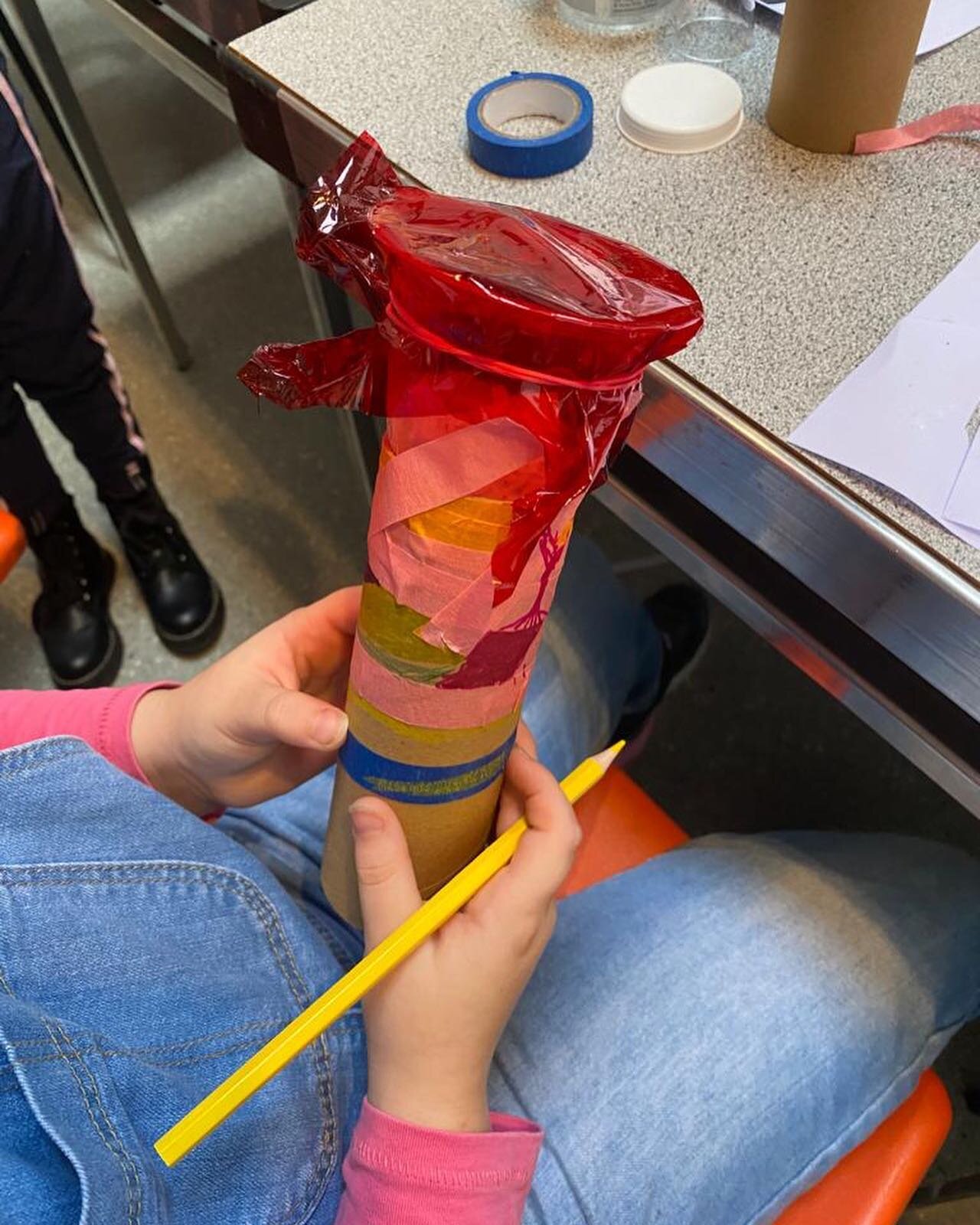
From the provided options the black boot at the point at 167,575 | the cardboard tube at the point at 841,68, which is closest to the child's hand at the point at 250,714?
the cardboard tube at the point at 841,68

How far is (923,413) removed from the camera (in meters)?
0.44

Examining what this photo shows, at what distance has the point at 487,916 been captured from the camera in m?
0.40

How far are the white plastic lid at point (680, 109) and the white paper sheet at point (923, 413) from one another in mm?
161

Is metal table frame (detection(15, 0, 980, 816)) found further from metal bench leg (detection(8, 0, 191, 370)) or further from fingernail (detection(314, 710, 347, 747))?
metal bench leg (detection(8, 0, 191, 370))

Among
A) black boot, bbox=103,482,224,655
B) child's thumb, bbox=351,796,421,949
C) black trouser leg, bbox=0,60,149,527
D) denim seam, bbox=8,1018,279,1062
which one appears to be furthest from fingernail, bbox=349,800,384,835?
black boot, bbox=103,482,224,655

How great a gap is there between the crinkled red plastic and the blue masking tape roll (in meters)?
0.20

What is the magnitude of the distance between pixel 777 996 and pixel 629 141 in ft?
1.53

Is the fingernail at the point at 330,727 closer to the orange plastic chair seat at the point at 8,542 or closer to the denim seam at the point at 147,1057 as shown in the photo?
the denim seam at the point at 147,1057

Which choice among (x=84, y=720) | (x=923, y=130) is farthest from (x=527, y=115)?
(x=84, y=720)

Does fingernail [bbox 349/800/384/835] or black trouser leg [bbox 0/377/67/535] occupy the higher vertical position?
fingernail [bbox 349/800/384/835]

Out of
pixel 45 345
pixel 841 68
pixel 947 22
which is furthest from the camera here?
pixel 45 345

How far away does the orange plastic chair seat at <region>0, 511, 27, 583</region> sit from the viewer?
0.73 meters

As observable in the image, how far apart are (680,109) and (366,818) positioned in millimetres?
429

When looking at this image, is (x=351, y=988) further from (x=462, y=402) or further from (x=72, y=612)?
(x=72, y=612)
